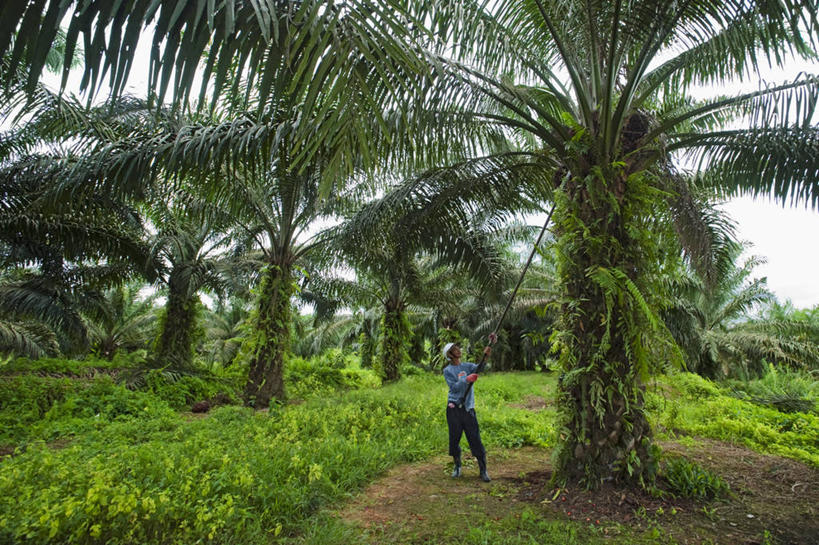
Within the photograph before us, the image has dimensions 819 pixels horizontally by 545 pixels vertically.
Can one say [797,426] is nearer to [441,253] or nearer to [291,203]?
[441,253]

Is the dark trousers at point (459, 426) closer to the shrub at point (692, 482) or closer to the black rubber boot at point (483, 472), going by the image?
the black rubber boot at point (483, 472)

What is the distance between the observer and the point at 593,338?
4309 mm

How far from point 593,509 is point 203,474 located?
10.8 ft

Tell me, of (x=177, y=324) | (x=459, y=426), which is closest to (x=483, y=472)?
(x=459, y=426)

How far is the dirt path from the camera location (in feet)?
11.6

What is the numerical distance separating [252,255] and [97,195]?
6739 mm

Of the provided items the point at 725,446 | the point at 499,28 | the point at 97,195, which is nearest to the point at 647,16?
the point at 499,28

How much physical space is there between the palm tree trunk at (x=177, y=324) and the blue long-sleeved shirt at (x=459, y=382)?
8725 mm

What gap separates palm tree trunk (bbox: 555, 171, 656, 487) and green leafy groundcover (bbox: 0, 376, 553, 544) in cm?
218

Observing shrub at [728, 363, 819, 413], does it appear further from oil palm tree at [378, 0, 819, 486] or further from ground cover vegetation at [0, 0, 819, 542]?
oil palm tree at [378, 0, 819, 486]

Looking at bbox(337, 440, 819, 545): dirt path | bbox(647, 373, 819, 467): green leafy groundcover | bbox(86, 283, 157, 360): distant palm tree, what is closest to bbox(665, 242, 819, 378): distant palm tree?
bbox(647, 373, 819, 467): green leafy groundcover

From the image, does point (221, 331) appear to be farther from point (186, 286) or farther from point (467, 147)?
point (467, 147)

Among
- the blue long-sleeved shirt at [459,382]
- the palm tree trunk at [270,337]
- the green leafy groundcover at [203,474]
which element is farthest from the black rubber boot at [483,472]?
the palm tree trunk at [270,337]

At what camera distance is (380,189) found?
7859mm
